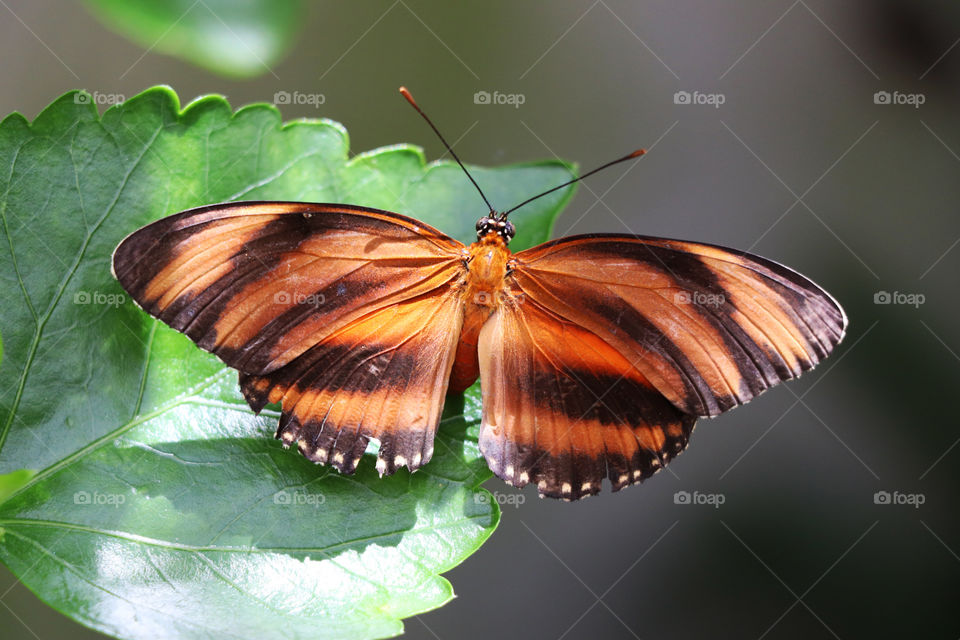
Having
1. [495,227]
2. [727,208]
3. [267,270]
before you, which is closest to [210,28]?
[267,270]

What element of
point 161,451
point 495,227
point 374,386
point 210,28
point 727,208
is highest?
point 727,208

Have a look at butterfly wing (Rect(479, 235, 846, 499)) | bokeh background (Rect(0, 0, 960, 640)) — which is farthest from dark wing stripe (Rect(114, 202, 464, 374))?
bokeh background (Rect(0, 0, 960, 640))

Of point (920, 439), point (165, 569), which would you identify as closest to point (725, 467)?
point (920, 439)

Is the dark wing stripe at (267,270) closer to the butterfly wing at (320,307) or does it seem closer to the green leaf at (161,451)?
the butterfly wing at (320,307)

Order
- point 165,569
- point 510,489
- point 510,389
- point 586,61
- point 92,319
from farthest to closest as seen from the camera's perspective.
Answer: point 586,61 → point 510,489 → point 510,389 → point 92,319 → point 165,569

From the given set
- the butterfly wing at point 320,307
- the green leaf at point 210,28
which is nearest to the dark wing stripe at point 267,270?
the butterfly wing at point 320,307

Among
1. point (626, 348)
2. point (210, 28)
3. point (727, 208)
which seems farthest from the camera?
point (727, 208)

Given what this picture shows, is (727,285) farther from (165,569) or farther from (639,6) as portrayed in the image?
(639,6)

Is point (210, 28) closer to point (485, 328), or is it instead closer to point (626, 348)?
point (485, 328)
